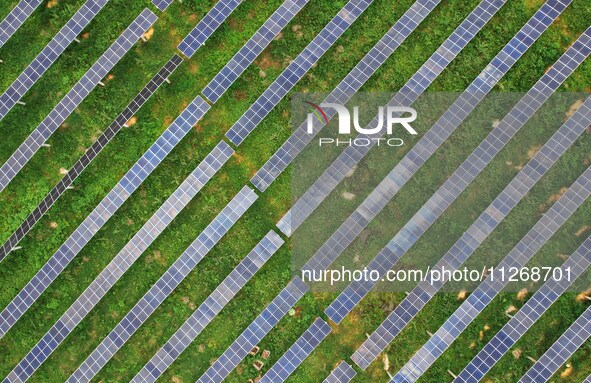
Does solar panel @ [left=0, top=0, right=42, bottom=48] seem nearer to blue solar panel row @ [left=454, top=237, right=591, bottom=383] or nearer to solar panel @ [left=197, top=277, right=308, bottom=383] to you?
solar panel @ [left=197, top=277, right=308, bottom=383]

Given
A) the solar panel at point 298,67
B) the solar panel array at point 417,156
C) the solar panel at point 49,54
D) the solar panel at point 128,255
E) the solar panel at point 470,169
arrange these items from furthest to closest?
the solar panel at point 49,54 < the solar panel at point 128,255 < the solar panel at point 298,67 < the solar panel array at point 417,156 < the solar panel at point 470,169

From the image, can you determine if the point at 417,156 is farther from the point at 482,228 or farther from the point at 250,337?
the point at 250,337

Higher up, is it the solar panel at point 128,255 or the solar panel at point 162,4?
the solar panel at point 162,4

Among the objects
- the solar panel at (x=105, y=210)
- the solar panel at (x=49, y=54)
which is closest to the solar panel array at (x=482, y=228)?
the solar panel at (x=105, y=210)

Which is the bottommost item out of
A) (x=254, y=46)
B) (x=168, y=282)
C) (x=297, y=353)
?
(x=168, y=282)

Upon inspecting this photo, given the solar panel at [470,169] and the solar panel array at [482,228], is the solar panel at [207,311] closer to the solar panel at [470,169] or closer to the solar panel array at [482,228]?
the solar panel at [470,169]

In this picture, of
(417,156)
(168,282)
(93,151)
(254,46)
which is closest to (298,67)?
(254,46)

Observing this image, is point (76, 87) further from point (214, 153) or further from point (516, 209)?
point (516, 209)
